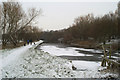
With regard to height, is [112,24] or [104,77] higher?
[112,24]

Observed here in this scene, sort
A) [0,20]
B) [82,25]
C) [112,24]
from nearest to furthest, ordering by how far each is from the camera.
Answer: [0,20] < [112,24] < [82,25]

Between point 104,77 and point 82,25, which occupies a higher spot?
point 82,25

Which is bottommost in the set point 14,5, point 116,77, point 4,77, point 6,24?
point 116,77

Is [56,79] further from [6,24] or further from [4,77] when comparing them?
[6,24]

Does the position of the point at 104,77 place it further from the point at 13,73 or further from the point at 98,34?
the point at 98,34

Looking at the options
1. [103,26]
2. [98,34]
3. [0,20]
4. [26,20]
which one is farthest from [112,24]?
[0,20]

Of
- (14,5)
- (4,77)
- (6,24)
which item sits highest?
(14,5)

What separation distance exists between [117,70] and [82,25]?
5479 centimetres

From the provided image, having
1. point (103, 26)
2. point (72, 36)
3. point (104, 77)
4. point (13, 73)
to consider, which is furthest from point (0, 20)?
point (72, 36)

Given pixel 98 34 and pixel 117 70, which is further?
pixel 98 34

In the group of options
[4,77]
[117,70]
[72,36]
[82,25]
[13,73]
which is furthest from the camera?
[72,36]

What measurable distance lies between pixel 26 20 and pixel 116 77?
24194 millimetres

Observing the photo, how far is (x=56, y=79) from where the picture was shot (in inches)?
273

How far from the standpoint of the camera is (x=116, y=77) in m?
8.13
